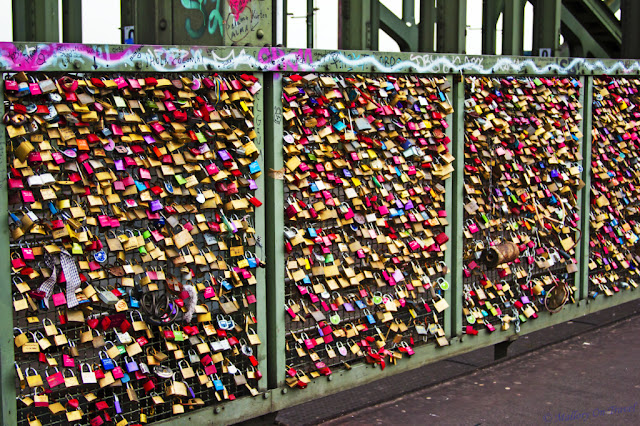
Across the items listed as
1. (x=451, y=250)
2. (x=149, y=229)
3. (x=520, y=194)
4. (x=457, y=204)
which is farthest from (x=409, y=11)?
(x=149, y=229)

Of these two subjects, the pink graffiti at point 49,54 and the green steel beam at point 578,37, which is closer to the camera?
the pink graffiti at point 49,54

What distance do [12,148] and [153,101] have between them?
807 millimetres

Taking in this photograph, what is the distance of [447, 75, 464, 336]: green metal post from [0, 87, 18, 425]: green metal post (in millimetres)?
3406

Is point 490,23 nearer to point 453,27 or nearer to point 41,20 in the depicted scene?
point 453,27

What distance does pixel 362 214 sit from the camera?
560 cm

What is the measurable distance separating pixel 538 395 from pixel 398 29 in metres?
5.64

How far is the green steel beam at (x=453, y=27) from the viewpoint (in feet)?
21.7

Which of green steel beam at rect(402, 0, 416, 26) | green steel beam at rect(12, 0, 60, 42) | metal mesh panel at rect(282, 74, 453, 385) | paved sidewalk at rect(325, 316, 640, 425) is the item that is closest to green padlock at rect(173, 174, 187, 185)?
metal mesh panel at rect(282, 74, 453, 385)

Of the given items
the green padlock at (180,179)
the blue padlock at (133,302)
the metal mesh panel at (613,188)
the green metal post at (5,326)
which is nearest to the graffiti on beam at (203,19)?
the green padlock at (180,179)

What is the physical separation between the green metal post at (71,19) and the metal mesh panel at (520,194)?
286cm

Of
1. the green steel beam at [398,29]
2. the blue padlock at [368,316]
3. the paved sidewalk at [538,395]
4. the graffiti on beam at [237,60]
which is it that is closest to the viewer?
the graffiti on beam at [237,60]

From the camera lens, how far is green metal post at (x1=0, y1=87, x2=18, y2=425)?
3.87 m

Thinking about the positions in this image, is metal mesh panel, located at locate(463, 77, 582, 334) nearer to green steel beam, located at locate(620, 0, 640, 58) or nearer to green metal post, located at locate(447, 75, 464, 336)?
green metal post, located at locate(447, 75, 464, 336)

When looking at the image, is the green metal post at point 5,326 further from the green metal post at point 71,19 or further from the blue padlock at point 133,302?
the green metal post at point 71,19
